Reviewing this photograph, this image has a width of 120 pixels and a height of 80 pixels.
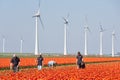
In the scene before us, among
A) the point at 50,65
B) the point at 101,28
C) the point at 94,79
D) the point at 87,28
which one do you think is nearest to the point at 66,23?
the point at 87,28

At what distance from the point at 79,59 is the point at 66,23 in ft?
242

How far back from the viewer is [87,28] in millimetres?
131875

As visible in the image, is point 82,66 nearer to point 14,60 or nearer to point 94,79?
point 14,60

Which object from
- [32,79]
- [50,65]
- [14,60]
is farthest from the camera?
[50,65]

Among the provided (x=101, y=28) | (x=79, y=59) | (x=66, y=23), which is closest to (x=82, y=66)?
(x=79, y=59)

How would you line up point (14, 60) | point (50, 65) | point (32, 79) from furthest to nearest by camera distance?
point (50, 65) < point (14, 60) < point (32, 79)

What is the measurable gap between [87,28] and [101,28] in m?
9.45

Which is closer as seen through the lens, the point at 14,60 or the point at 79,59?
the point at 14,60

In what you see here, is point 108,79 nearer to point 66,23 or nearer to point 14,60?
point 14,60

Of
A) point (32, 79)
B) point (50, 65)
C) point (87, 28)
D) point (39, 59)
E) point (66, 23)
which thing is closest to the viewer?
point (32, 79)

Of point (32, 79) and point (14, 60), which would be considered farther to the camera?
point (14, 60)

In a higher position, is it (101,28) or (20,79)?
(101,28)

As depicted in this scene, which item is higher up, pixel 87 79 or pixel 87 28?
pixel 87 28

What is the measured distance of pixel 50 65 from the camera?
56.8m
